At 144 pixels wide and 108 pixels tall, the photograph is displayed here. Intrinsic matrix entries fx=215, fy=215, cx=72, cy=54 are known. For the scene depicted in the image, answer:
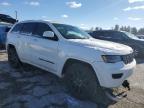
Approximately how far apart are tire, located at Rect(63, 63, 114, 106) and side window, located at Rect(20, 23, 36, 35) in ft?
7.36

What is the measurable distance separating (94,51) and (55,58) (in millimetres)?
1325

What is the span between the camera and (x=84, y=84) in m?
4.84

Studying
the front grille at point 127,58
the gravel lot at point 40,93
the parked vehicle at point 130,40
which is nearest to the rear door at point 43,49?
the gravel lot at point 40,93

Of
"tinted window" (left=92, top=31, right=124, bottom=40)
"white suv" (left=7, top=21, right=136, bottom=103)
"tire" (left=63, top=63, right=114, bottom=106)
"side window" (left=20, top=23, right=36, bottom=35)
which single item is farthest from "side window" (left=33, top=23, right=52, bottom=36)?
"tinted window" (left=92, top=31, right=124, bottom=40)

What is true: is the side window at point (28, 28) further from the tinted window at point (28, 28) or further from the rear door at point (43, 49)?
the rear door at point (43, 49)

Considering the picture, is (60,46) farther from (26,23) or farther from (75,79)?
(26,23)

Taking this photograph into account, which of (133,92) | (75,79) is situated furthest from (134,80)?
(75,79)

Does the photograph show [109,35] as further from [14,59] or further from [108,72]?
[108,72]

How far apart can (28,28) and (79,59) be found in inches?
118

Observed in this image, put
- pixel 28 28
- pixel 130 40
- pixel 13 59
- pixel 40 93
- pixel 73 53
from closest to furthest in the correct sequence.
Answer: pixel 73 53 → pixel 40 93 → pixel 28 28 → pixel 13 59 → pixel 130 40


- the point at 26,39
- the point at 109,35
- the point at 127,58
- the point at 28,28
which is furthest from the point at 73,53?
the point at 109,35

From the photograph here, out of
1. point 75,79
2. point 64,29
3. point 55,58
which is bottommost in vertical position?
point 75,79

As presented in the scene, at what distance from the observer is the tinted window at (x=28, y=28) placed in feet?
22.5

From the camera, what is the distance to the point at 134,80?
707 centimetres
